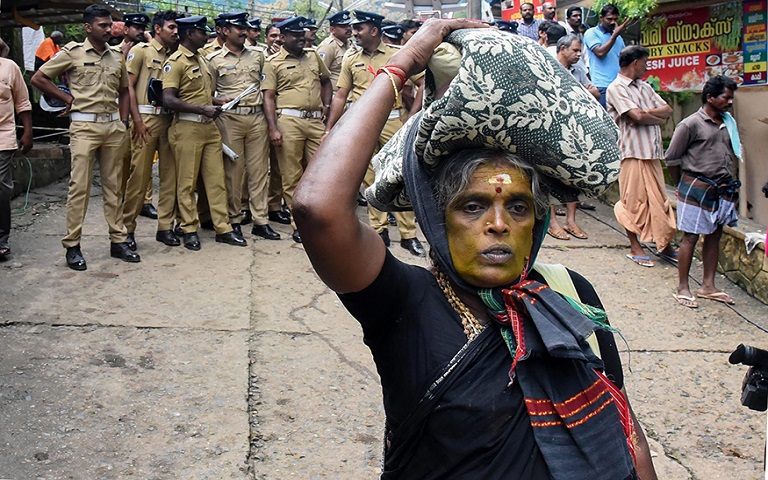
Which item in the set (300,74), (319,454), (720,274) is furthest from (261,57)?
(319,454)

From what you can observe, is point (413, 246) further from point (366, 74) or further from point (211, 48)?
point (211, 48)

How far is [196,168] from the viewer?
26.9ft

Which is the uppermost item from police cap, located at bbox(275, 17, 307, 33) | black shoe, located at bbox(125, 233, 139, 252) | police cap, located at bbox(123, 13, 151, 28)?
police cap, located at bbox(123, 13, 151, 28)

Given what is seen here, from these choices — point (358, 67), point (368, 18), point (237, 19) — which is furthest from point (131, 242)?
point (368, 18)

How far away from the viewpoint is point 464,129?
1.89m

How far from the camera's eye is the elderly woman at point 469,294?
1818mm

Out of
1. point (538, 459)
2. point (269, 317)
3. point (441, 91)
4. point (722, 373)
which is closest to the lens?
point (538, 459)

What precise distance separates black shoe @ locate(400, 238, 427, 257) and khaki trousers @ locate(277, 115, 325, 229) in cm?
125

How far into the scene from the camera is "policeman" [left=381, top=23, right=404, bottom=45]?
30.8 ft

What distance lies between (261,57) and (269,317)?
11.3 feet

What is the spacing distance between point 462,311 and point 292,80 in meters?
7.15

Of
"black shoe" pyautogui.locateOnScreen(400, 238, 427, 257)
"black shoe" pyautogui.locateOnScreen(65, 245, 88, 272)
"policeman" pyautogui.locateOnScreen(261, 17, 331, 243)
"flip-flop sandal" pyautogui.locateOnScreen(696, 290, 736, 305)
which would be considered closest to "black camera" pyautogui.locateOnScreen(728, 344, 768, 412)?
"flip-flop sandal" pyautogui.locateOnScreen(696, 290, 736, 305)

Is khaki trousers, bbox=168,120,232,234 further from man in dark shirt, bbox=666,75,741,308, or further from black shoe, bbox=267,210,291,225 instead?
man in dark shirt, bbox=666,75,741,308

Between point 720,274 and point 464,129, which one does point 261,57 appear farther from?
point 464,129
